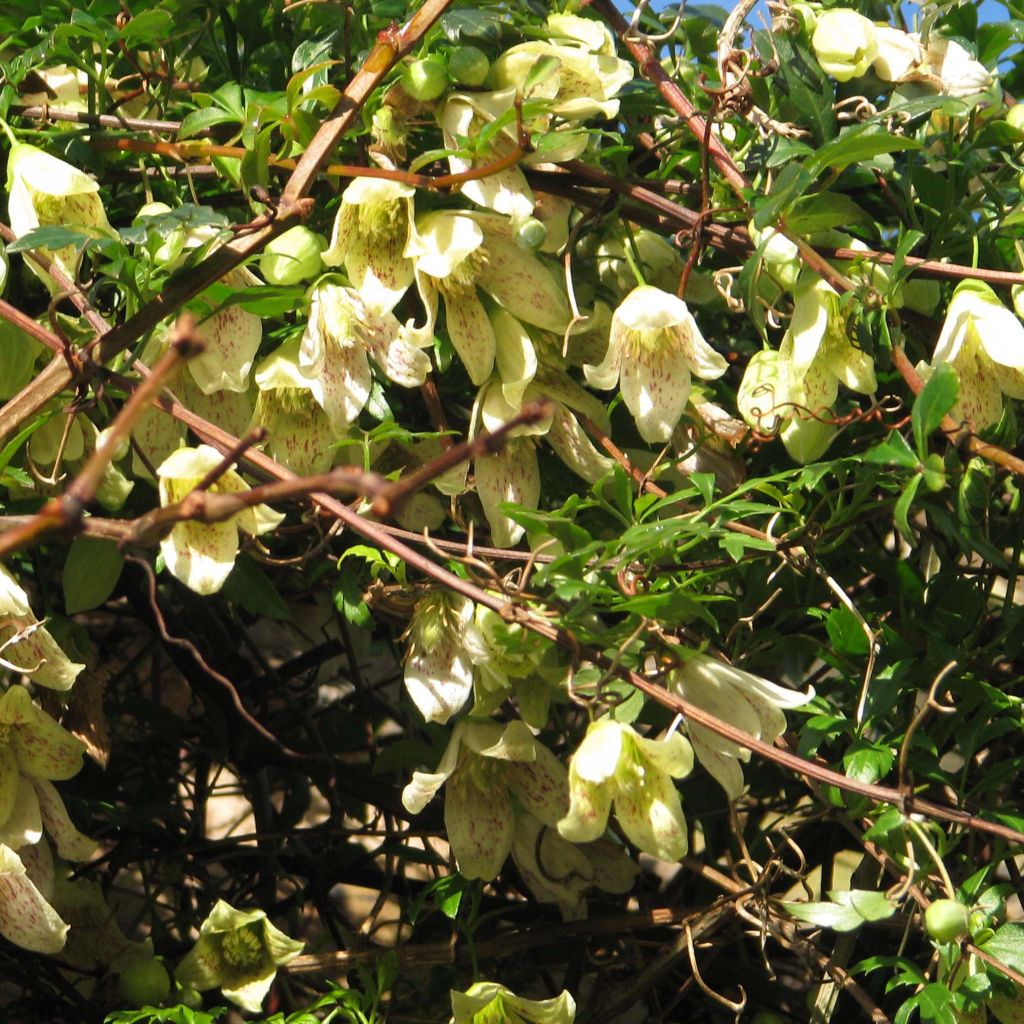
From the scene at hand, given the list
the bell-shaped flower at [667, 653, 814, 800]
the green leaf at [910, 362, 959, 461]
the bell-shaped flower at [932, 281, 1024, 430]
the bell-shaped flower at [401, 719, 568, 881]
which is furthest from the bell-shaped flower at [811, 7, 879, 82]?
the bell-shaped flower at [401, 719, 568, 881]

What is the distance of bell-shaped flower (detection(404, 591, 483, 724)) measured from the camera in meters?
1.02

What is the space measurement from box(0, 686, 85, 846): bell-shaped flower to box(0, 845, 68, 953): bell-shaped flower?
50mm

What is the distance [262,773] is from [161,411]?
58 cm

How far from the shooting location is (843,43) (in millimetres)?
1042

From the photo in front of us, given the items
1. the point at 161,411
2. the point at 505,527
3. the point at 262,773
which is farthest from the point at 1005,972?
the point at 262,773

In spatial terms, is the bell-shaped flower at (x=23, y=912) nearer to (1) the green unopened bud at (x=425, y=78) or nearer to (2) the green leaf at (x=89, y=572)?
(2) the green leaf at (x=89, y=572)

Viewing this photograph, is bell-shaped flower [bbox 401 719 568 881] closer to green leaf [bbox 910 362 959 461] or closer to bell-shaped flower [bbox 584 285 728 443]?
bell-shaped flower [bbox 584 285 728 443]

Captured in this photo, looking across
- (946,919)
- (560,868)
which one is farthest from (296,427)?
(946,919)

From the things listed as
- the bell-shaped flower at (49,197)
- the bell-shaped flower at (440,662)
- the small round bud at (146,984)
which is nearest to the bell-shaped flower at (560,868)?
the bell-shaped flower at (440,662)

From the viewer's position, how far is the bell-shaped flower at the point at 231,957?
1.19 metres

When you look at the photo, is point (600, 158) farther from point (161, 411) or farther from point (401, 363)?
point (161, 411)

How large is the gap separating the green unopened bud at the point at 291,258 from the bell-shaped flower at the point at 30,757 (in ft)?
1.16

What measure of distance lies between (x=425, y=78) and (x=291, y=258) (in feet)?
0.51

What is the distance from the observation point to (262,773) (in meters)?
1.49
